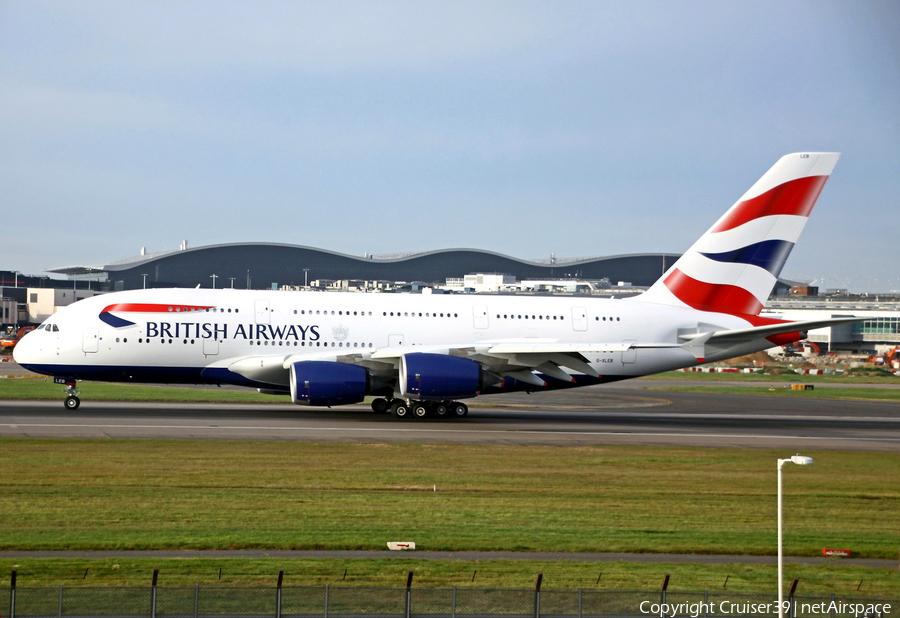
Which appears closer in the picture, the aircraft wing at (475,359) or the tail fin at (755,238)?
the aircraft wing at (475,359)

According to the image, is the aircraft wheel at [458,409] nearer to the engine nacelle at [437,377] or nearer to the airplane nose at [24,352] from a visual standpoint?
the engine nacelle at [437,377]

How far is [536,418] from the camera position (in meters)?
41.9

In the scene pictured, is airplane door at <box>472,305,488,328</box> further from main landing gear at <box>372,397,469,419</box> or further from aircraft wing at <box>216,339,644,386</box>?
main landing gear at <box>372,397,469,419</box>

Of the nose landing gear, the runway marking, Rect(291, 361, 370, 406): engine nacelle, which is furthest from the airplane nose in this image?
Rect(291, 361, 370, 406): engine nacelle

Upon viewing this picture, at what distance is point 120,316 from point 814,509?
28750 mm

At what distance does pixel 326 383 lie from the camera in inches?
1430

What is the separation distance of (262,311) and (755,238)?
23.4 m

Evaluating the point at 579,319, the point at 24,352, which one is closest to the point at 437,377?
the point at 579,319

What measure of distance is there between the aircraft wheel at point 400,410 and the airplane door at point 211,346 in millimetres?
8032

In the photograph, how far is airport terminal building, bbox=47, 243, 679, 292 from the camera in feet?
447

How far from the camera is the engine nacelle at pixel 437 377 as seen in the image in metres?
37.1

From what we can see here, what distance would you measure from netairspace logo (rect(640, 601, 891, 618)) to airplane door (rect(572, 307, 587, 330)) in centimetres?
2951

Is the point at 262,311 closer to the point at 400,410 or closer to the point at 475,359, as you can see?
the point at 400,410

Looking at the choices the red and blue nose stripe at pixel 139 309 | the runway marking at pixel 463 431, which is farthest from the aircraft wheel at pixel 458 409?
the red and blue nose stripe at pixel 139 309
